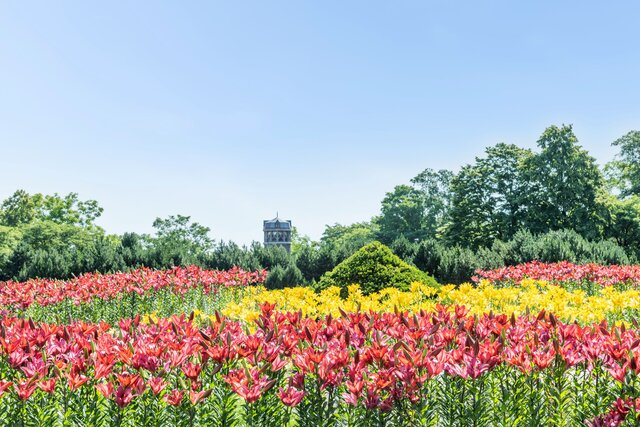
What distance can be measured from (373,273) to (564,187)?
25290 millimetres

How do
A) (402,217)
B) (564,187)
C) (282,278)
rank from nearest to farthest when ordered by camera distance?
(282,278), (564,187), (402,217)

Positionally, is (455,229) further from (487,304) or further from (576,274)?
(487,304)

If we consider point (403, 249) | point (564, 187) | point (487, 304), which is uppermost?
point (564, 187)

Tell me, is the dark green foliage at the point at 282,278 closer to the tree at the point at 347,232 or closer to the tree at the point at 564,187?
the tree at the point at 564,187

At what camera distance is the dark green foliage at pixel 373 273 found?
1062 centimetres

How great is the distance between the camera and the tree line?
63.2 ft

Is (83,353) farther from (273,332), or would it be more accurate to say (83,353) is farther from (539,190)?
(539,190)

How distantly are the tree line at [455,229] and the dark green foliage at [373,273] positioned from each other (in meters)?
5.35

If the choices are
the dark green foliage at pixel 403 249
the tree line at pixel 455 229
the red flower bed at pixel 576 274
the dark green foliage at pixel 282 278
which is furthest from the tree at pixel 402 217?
the red flower bed at pixel 576 274

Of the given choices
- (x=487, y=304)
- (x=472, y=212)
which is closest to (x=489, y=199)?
(x=472, y=212)

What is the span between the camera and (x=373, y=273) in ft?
35.5

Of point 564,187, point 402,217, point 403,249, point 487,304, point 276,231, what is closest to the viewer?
point 487,304

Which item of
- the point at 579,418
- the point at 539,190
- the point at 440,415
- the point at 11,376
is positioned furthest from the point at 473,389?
the point at 539,190

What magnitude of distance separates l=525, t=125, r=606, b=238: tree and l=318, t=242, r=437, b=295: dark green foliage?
932 inches
